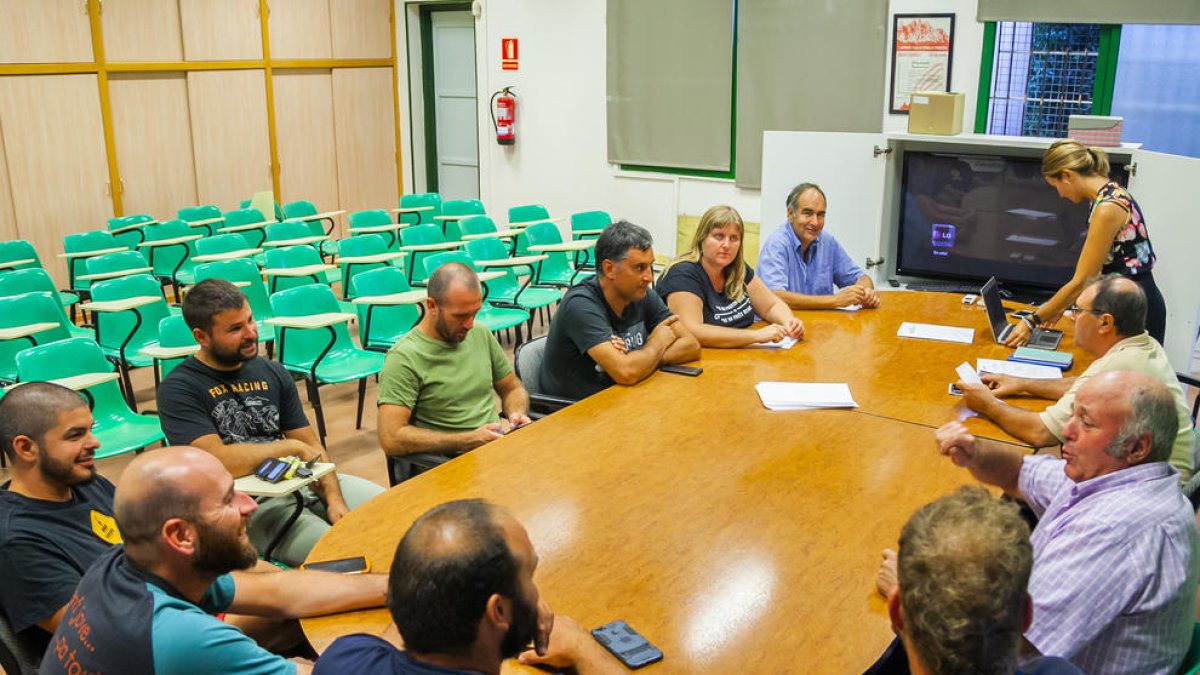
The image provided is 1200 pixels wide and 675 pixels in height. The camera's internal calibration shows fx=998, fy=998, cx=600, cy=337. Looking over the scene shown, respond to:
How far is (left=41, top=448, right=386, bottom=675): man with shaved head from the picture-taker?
5.93ft

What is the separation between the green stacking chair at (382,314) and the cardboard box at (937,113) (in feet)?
11.8

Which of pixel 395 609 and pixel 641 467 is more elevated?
pixel 395 609

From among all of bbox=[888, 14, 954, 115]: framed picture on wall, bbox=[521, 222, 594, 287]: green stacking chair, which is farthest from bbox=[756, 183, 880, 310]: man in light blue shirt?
bbox=[888, 14, 954, 115]: framed picture on wall

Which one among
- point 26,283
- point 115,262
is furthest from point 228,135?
point 26,283

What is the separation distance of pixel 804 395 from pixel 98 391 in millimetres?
3016

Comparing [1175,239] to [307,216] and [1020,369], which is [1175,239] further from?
[307,216]

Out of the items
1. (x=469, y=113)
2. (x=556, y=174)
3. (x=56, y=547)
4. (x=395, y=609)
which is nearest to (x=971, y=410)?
(x=395, y=609)

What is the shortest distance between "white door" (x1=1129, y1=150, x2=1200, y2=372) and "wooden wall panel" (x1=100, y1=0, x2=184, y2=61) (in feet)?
26.0

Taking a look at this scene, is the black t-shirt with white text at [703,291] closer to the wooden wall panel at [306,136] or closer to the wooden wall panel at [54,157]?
the wooden wall panel at [54,157]

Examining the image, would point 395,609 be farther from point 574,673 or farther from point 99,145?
point 99,145

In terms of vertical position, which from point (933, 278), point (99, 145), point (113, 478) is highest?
point (99, 145)

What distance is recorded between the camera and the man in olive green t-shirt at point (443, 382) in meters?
3.34

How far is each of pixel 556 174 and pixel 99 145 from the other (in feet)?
13.8

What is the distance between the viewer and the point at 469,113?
11.0m
